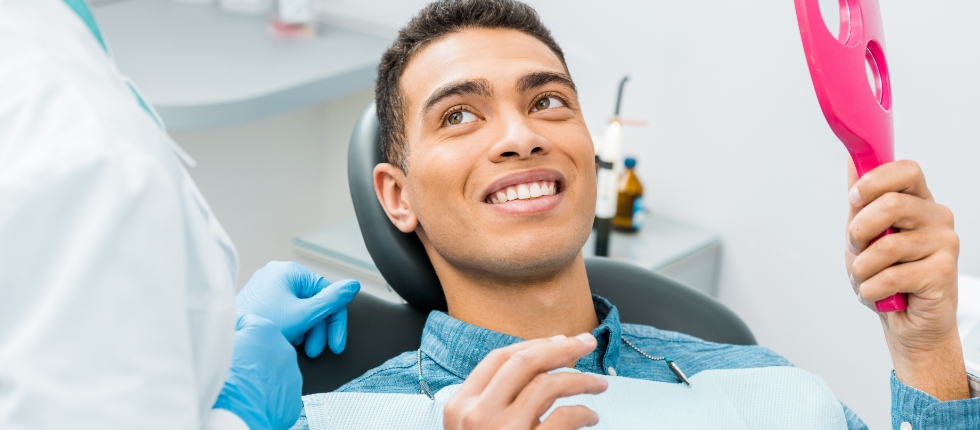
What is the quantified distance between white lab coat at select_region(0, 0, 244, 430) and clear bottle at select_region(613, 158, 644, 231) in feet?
5.31

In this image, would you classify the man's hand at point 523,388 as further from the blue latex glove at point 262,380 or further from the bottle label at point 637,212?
the bottle label at point 637,212

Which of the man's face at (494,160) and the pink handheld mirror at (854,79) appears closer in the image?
the pink handheld mirror at (854,79)

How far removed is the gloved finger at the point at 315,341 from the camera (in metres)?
1.31

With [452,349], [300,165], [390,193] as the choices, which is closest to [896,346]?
[452,349]

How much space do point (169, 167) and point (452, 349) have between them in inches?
25.4

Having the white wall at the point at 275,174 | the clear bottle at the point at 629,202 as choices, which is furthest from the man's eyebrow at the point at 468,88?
the white wall at the point at 275,174

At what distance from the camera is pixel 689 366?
4.47 ft

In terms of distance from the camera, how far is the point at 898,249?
3.35 feet

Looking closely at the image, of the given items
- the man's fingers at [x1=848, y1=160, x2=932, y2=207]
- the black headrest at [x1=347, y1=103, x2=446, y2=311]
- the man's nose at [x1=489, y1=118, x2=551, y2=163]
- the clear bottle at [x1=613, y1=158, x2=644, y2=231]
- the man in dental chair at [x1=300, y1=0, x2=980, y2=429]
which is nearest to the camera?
the man's fingers at [x1=848, y1=160, x2=932, y2=207]

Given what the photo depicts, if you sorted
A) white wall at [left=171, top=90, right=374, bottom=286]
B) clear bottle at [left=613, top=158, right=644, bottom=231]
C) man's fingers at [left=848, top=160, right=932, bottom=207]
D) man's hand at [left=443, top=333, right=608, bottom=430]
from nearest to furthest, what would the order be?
man's hand at [left=443, top=333, right=608, bottom=430] → man's fingers at [left=848, top=160, right=932, bottom=207] → clear bottle at [left=613, top=158, right=644, bottom=231] → white wall at [left=171, top=90, right=374, bottom=286]

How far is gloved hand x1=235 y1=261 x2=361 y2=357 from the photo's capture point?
1290mm

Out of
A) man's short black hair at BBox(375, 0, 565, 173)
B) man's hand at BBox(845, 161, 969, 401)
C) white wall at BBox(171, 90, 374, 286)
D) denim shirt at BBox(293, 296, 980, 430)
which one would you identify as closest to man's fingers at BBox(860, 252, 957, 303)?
man's hand at BBox(845, 161, 969, 401)

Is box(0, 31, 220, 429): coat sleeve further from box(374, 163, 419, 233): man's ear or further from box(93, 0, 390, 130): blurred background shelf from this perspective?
box(93, 0, 390, 130): blurred background shelf

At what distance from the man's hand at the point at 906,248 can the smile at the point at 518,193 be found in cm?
41
